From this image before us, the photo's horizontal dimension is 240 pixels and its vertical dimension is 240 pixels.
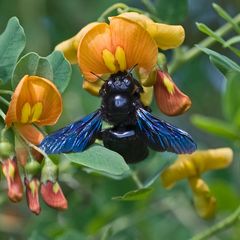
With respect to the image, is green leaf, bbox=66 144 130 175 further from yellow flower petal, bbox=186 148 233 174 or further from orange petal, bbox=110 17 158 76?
yellow flower petal, bbox=186 148 233 174

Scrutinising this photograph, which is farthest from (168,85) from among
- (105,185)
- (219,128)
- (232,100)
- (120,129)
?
(105,185)

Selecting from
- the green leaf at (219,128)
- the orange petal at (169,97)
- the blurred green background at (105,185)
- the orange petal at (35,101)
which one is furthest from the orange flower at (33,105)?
the green leaf at (219,128)

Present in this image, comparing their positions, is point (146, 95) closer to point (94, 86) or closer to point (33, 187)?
point (94, 86)

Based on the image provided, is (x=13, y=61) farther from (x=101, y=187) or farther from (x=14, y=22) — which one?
(x=101, y=187)

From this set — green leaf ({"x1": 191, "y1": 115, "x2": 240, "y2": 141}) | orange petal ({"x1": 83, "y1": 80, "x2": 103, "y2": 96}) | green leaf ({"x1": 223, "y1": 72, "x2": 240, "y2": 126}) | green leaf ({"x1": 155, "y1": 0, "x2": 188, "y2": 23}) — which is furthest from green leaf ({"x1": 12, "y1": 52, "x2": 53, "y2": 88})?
green leaf ({"x1": 223, "y1": 72, "x2": 240, "y2": 126})

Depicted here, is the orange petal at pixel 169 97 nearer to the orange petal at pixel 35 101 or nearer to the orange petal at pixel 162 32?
the orange petal at pixel 162 32
